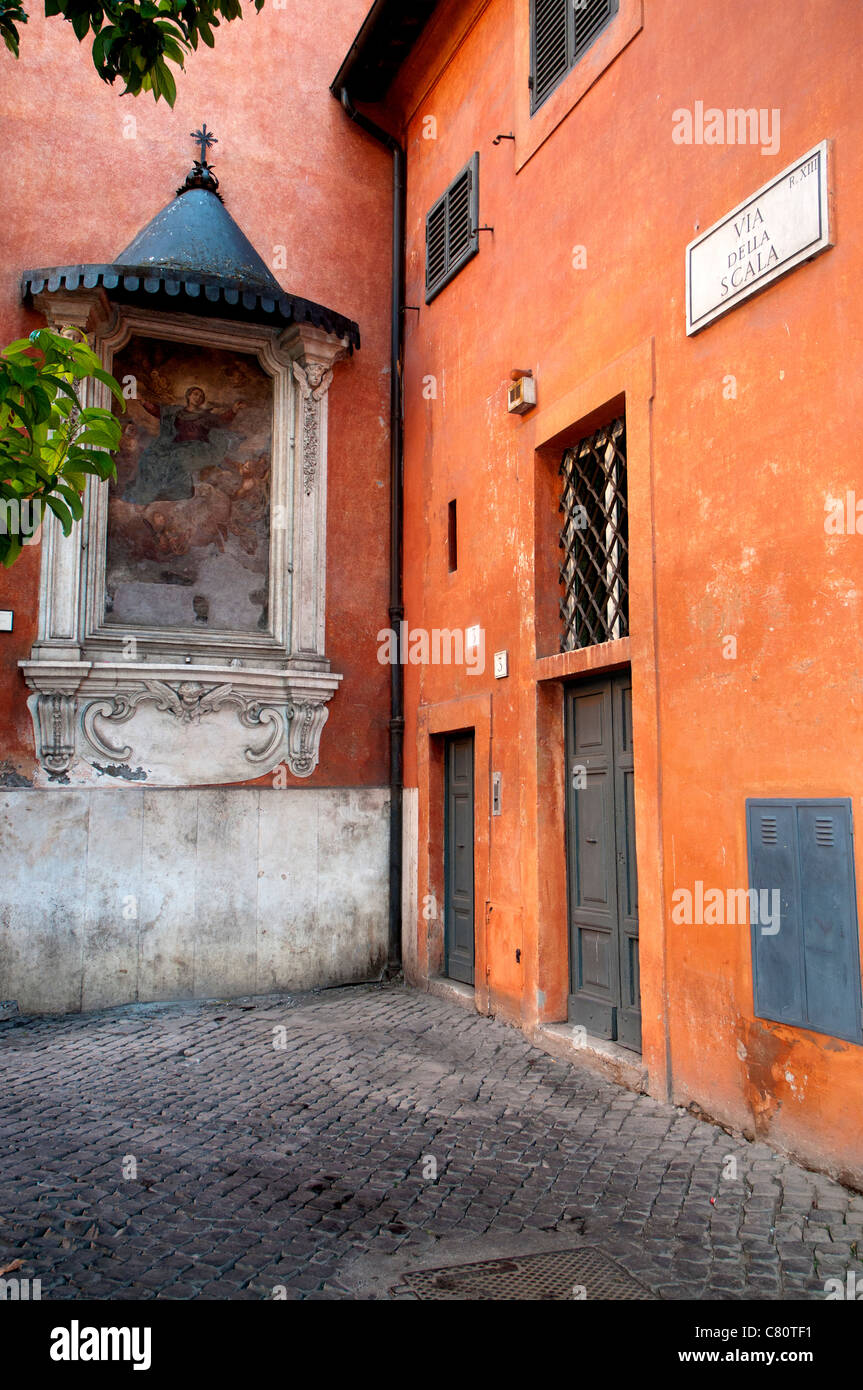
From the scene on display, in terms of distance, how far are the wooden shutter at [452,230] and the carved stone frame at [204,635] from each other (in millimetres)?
1068

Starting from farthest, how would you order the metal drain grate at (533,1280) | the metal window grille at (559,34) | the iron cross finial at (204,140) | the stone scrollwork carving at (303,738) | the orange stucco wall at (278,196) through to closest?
the iron cross finial at (204,140), the stone scrollwork carving at (303,738), the orange stucco wall at (278,196), the metal window grille at (559,34), the metal drain grate at (533,1280)

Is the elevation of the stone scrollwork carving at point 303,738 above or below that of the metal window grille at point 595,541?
below

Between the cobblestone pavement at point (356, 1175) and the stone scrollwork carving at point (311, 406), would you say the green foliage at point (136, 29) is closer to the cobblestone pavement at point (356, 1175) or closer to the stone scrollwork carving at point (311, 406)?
the cobblestone pavement at point (356, 1175)

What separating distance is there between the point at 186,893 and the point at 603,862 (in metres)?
3.83

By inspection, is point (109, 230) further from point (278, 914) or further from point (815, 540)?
point (815, 540)

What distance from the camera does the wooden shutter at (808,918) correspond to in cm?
414

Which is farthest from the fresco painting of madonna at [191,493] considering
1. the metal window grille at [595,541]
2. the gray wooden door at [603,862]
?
the gray wooden door at [603,862]

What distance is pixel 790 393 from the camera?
4613 millimetres

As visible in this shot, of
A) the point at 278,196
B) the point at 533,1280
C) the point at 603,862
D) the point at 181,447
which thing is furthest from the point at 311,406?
the point at 533,1280

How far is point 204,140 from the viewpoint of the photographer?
9461mm

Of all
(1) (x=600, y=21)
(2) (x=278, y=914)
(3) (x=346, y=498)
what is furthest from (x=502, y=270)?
(2) (x=278, y=914)

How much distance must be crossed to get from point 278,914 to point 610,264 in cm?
570

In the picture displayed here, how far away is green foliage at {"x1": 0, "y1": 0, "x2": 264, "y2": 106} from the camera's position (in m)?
2.81

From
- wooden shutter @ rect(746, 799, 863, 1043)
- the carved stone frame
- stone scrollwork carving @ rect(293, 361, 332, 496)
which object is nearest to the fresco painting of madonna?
the carved stone frame
